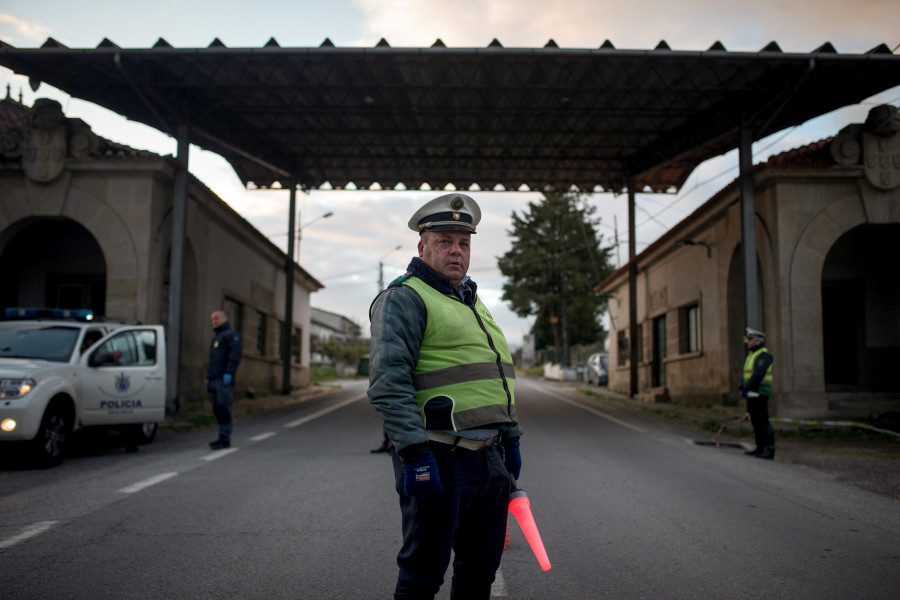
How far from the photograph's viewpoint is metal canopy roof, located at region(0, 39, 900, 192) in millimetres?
14977

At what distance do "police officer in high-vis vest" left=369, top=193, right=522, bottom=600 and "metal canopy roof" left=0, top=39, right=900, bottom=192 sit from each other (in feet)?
41.5

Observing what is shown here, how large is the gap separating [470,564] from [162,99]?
1665 centimetres

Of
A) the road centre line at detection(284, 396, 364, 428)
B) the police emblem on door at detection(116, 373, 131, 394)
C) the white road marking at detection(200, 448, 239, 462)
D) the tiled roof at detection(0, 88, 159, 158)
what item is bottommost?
the road centre line at detection(284, 396, 364, 428)

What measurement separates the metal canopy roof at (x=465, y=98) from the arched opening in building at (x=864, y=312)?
331 centimetres

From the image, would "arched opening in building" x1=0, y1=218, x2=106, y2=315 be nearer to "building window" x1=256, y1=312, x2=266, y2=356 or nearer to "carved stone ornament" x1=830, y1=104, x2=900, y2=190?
"building window" x1=256, y1=312, x2=266, y2=356

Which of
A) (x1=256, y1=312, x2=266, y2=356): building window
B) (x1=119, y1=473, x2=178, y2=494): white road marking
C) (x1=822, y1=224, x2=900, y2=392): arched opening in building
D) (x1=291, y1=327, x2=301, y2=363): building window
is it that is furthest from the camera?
(x1=291, y1=327, x2=301, y2=363): building window

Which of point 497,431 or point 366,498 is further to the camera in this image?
point 366,498

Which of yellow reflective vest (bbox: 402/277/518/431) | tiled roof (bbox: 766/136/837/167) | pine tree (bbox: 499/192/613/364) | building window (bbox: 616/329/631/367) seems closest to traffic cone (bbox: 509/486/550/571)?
yellow reflective vest (bbox: 402/277/518/431)

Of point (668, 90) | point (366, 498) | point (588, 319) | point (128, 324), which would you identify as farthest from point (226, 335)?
point (588, 319)

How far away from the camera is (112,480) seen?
796 cm

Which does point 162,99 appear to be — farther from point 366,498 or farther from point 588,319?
point 588,319

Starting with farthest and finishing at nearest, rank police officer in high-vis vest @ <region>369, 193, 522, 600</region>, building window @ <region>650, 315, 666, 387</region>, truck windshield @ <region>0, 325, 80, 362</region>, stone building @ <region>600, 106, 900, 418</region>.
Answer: building window @ <region>650, 315, 666, 387</region> < stone building @ <region>600, 106, 900, 418</region> < truck windshield @ <region>0, 325, 80, 362</region> < police officer in high-vis vest @ <region>369, 193, 522, 600</region>

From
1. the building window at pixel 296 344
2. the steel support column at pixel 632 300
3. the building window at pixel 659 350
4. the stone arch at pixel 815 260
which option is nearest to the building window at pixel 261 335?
the building window at pixel 296 344

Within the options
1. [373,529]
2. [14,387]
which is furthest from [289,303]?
[373,529]
